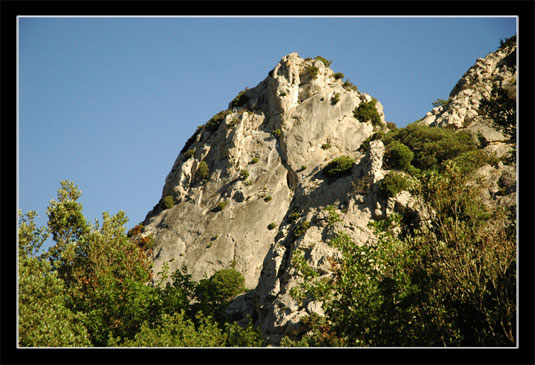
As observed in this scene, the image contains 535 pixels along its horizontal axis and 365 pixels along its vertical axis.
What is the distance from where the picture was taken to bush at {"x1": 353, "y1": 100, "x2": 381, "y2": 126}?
73062mm

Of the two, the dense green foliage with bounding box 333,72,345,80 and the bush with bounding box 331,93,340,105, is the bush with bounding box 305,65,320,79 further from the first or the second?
the bush with bounding box 331,93,340,105

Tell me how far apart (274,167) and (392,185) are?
33.0 meters

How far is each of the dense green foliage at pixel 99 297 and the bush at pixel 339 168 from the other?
16.5m

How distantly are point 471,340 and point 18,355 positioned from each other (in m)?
14.8

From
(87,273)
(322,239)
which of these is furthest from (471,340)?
(87,273)

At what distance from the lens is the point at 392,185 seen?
1614 inches

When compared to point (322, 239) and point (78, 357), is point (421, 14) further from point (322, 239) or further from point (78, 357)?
Result: point (322, 239)

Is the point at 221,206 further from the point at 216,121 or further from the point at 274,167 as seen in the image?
the point at 216,121

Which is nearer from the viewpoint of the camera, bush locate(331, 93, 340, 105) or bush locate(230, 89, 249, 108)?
bush locate(331, 93, 340, 105)

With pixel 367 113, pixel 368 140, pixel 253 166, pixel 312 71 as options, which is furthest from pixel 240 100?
pixel 368 140

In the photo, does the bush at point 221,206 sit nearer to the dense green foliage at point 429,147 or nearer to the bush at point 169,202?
the bush at point 169,202

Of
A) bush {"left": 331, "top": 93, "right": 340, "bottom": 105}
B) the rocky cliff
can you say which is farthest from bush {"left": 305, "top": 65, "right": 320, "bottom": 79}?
bush {"left": 331, "top": 93, "right": 340, "bottom": 105}

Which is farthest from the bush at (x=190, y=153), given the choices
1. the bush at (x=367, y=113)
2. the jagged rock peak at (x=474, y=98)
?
the jagged rock peak at (x=474, y=98)

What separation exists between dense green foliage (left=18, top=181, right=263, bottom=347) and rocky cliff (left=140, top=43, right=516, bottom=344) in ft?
30.8
